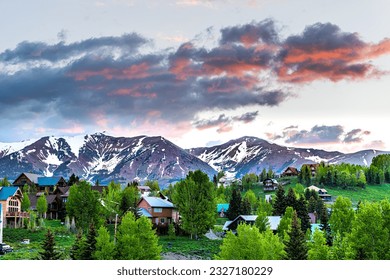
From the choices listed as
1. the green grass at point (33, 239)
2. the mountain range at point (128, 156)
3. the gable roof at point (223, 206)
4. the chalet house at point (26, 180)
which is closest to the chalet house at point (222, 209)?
the gable roof at point (223, 206)

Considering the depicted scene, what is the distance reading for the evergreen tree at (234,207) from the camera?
22622 millimetres

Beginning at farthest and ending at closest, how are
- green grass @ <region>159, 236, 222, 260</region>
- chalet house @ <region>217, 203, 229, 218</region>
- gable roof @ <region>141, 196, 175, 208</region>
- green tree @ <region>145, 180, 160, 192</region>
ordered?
chalet house @ <region>217, 203, 229, 218</region> → green tree @ <region>145, 180, 160, 192</region> → gable roof @ <region>141, 196, 175, 208</region> → green grass @ <region>159, 236, 222, 260</region>

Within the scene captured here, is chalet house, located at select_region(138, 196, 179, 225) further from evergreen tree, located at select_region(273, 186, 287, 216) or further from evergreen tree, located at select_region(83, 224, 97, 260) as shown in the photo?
evergreen tree, located at select_region(273, 186, 287, 216)

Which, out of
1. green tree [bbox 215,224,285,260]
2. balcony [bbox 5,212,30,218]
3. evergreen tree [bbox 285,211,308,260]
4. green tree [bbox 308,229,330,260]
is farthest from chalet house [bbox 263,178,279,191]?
green tree [bbox 215,224,285,260]

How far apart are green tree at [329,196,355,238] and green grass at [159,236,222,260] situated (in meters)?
3.50

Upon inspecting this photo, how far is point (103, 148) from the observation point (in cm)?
1158

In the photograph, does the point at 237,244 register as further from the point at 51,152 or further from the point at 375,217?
the point at 51,152

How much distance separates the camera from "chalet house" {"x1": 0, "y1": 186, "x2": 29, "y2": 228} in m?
13.7

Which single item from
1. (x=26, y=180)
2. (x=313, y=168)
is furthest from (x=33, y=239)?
(x=313, y=168)

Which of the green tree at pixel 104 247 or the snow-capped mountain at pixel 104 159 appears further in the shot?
the snow-capped mountain at pixel 104 159

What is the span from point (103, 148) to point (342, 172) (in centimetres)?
1193

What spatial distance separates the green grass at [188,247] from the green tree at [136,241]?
104 centimetres

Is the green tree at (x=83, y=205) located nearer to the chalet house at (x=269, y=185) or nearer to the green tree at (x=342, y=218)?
the green tree at (x=342, y=218)
